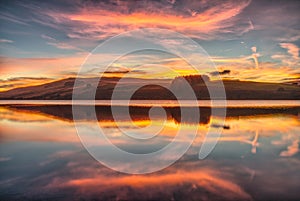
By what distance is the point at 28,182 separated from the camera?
984cm

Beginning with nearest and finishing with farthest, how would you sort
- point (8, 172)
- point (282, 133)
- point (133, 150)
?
point (8, 172) < point (133, 150) < point (282, 133)

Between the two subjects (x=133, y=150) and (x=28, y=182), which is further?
(x=133, y=150)

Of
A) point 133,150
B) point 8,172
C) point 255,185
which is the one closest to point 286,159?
point 255,185

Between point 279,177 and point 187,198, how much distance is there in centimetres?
376

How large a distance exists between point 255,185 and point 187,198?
2.41 meters

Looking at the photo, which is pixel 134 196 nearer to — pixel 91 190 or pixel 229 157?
pixel 91 190

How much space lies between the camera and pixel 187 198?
27.6ft

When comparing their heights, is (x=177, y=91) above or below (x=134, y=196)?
above

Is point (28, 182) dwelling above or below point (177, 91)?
below

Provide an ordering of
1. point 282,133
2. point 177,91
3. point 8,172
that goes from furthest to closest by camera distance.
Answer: point 177,91 < point 282,133 < point 8,172

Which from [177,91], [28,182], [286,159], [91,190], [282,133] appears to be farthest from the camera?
[177,91]

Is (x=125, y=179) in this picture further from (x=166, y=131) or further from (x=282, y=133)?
(x=282, y=133)

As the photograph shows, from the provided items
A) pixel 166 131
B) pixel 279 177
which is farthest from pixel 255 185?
pixel 166 131

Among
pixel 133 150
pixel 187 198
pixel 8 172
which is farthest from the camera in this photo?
pixel 133 150
